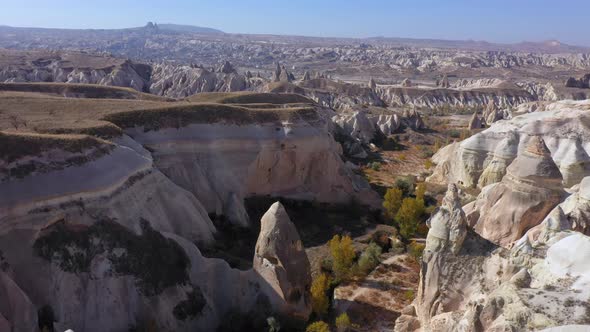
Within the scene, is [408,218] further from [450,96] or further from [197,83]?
[450,96]

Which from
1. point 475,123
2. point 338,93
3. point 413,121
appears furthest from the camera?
point 338,93

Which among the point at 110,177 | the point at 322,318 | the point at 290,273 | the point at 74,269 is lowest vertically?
the point at 322,318

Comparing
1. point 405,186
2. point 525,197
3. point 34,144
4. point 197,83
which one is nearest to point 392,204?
point 405,186

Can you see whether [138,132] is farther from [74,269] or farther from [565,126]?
[565,126]

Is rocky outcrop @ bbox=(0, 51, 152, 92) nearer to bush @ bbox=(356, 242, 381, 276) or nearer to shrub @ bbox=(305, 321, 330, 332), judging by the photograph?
bush @ bbox=(356, 242, 381, 276)

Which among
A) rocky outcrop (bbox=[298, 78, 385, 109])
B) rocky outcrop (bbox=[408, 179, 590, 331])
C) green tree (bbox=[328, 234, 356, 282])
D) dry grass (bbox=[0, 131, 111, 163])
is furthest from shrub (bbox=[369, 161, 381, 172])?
rocky outcrop (bbox=[298, 78, 385, 109])

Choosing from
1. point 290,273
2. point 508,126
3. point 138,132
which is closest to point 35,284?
point 290,273
